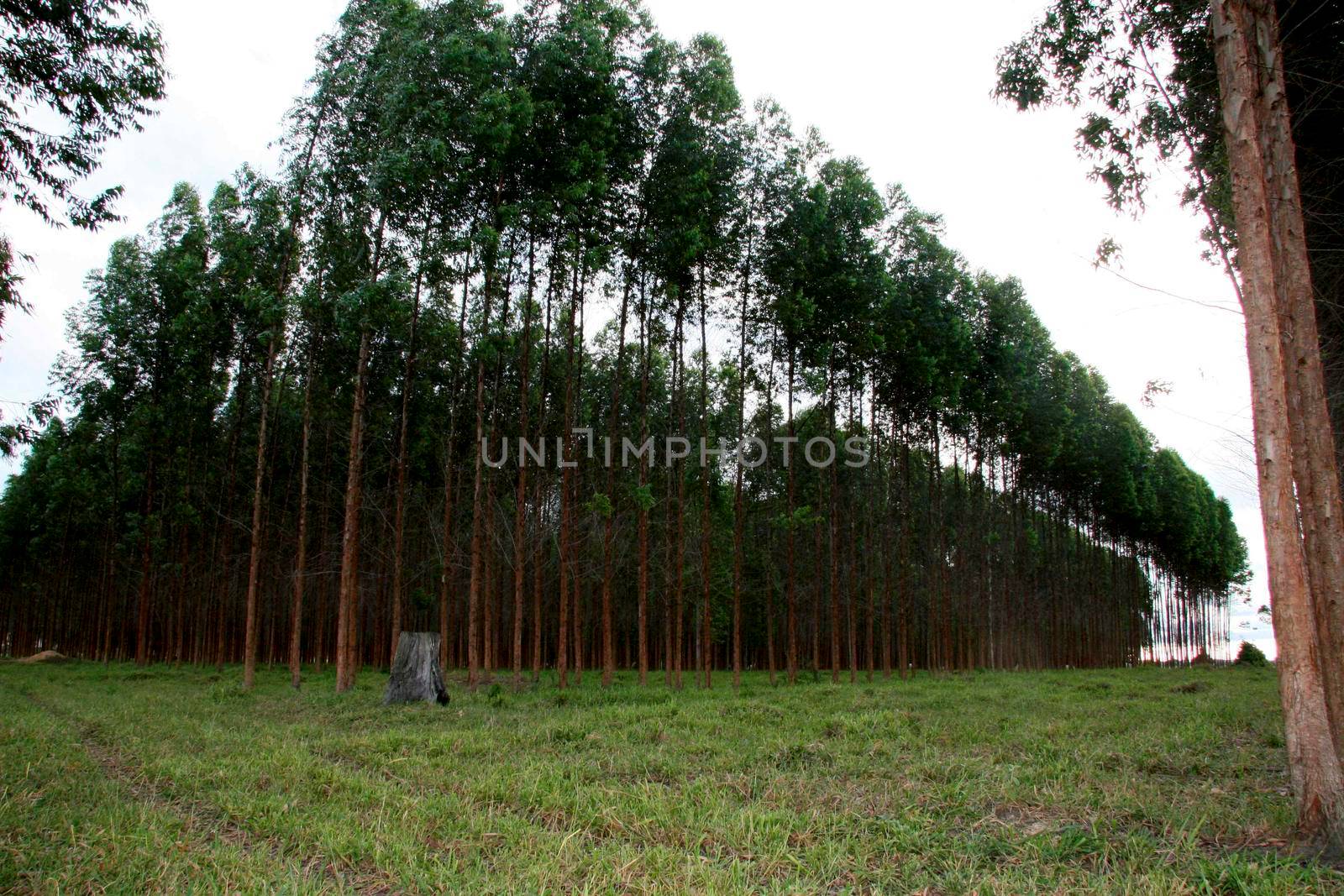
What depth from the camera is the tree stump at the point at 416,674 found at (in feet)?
39.2

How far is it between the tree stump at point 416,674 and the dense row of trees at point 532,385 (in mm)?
2019

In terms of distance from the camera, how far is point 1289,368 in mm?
5422

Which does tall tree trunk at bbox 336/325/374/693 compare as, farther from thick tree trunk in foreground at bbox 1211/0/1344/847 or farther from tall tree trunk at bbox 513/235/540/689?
thick tree trunk in foreground at bbox 1211/0/1344/847

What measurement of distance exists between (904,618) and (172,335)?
2237cm

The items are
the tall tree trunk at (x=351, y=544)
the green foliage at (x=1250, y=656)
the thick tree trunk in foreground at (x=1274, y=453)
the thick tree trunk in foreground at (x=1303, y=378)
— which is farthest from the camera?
the green foliage at (x=1250, y=656)

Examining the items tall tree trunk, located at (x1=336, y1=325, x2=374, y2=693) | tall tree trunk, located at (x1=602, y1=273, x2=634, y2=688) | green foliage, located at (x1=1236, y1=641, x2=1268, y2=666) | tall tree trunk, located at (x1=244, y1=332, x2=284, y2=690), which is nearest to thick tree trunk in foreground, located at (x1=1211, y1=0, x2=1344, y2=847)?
tall tree trunk, located at (x1=602, y1=273, x2=634, y2=688)

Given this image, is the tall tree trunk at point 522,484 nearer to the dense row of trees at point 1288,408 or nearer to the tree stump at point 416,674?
the tree stump at point 416,674

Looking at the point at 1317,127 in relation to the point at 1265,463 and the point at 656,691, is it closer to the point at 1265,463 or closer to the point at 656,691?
the point at 1265,463

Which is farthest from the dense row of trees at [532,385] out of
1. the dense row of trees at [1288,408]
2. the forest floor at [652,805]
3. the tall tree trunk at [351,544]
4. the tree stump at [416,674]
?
the dense row of trees at [1288,408]

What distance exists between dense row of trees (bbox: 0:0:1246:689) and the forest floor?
7.06m

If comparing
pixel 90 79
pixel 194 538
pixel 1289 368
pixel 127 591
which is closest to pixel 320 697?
pixel 90 79

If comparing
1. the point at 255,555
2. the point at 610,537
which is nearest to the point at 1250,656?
the point at 610,537

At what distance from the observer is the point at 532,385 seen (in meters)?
21.9

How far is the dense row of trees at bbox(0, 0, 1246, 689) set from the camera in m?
14.9
